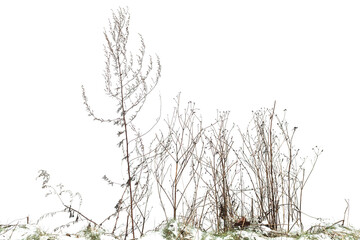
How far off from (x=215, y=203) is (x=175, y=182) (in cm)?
48

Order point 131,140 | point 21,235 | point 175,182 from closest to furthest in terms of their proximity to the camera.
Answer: point 21,235
point 175,182
point 131,140

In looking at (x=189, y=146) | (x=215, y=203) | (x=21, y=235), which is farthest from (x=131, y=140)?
(x=21, y=235)

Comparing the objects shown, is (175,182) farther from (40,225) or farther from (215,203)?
(40,225)

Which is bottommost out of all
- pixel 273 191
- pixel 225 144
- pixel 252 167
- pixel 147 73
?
pixel 273 191

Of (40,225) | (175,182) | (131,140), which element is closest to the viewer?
(40,225)

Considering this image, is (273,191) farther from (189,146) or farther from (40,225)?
(40,225)

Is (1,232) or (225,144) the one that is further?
(225,144)

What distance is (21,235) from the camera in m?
2.86

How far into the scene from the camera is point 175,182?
3.74 metres

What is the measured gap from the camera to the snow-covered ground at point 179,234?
2.90m

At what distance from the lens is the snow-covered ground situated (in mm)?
2898

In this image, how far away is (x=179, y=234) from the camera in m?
3.12

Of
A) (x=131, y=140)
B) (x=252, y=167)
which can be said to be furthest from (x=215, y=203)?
(x=131, y=140)

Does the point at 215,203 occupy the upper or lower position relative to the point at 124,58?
lower
